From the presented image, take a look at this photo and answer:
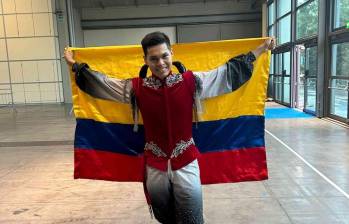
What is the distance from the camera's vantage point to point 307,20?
11.3 metres

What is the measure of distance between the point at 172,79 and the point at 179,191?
0.60 m

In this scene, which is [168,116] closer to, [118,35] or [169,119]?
[169,119]

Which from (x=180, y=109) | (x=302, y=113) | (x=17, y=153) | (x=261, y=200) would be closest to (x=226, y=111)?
(x=180, y=109)

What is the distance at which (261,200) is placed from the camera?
3.91 metres

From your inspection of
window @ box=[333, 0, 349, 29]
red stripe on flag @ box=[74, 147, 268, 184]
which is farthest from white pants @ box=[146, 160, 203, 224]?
window @ box=[333, 0, 349, 29]

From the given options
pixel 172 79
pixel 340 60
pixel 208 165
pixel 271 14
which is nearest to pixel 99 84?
pixel 172 79

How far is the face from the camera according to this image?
186cm

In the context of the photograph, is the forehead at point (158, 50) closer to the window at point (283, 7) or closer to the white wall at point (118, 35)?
the window at point (283, 7)

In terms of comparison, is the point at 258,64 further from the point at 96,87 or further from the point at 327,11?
the point at 327,11

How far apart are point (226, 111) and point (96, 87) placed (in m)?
0.88

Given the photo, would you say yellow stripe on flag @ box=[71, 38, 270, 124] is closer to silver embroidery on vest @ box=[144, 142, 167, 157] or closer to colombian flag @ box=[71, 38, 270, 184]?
colombian flag @ box=[71, 38, 270, 184]

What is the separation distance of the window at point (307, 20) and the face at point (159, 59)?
31.2 feet

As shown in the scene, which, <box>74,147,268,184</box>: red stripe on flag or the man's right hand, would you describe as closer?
the man's right hand

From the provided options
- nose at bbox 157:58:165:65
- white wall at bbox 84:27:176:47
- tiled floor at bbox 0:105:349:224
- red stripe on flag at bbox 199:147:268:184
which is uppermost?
white wall at bbox 84:27:176:47
